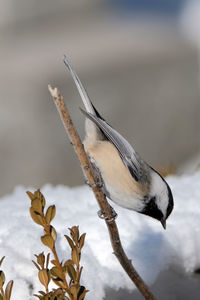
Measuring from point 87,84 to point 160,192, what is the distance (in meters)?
4.64

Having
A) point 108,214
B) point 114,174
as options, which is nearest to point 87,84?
point 114,174

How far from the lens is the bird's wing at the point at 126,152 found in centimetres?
180

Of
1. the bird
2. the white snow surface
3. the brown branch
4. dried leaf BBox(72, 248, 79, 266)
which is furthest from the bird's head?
Answer: dried leaf BBox(72, 248, 79, 266)

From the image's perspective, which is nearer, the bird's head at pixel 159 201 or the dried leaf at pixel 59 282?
the dried leaf at pixel 59 282

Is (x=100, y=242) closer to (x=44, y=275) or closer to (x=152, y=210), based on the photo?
(x=152, y=210)

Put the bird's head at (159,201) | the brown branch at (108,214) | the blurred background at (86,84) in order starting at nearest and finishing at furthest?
the brown branch at (108,214)
the bird's head at (159,201)
the blurred background at (86,84)

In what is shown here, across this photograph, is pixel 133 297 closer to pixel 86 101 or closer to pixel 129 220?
pixel 129 220

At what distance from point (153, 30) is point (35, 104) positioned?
316 centimetres

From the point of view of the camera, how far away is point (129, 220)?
2.06 m

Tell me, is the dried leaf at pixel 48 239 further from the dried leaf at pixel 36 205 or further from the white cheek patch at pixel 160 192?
the white cheek patch at pixel 160 192

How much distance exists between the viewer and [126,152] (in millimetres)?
1883

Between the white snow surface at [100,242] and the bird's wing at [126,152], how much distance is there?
0.69 feet

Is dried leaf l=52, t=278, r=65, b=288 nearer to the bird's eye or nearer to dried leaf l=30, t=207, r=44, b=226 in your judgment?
dried leaf l=30, t=207, r=44, b=226

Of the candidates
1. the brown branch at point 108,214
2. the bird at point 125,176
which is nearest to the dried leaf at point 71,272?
the brown branch at point 108,214
